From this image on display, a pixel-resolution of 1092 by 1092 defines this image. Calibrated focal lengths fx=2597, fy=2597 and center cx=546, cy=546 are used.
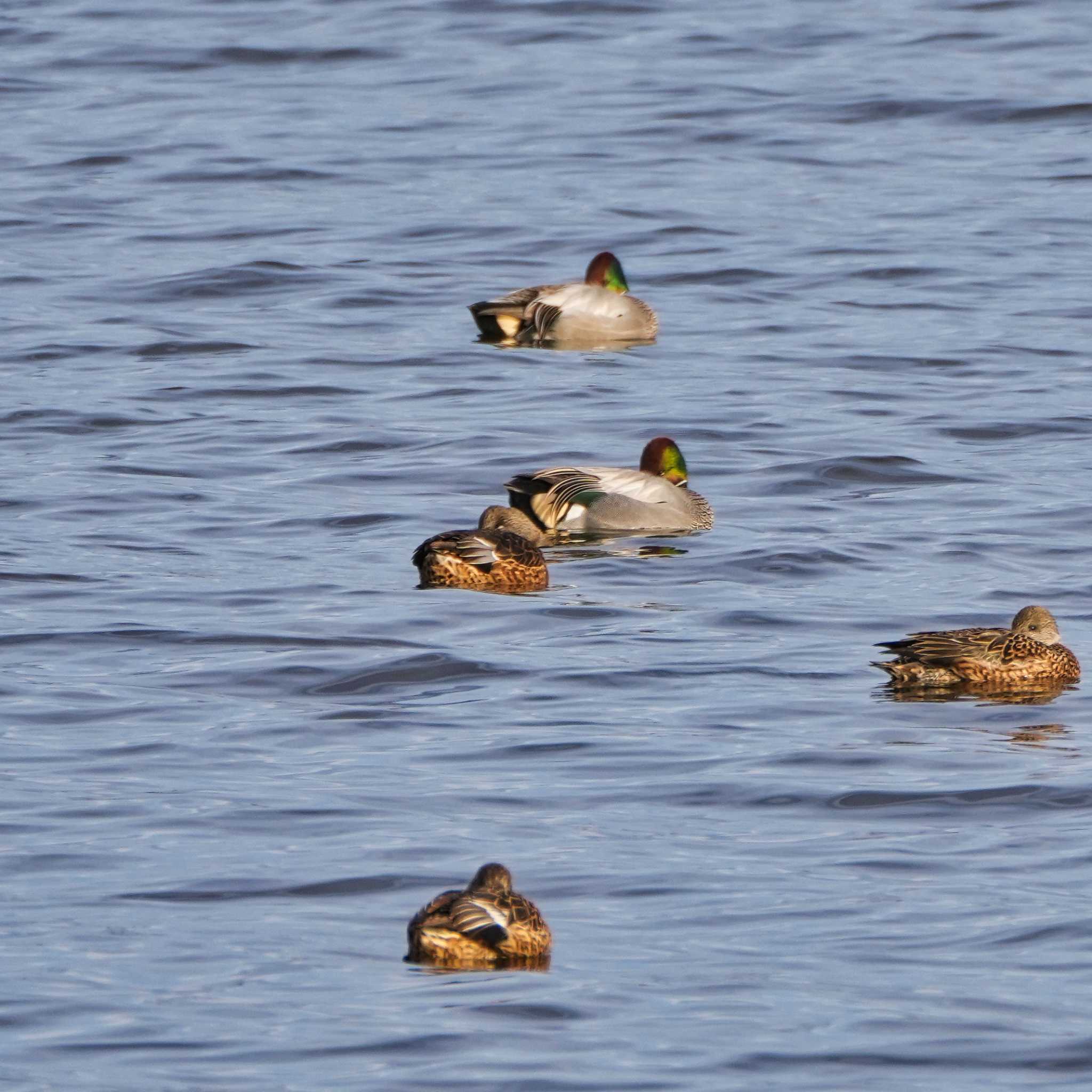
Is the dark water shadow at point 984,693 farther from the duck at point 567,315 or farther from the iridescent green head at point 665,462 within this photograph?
the duck at point 567,315

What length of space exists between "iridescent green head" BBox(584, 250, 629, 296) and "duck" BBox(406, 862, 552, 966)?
1296cm

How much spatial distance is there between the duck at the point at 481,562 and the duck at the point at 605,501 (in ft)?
3.44

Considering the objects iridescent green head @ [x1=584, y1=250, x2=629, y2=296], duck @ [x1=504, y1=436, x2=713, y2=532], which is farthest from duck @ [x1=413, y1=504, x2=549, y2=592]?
iridescent green head @ [x1=584, y1=250, x2=629, y2=296]

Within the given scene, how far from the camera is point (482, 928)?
744 cm

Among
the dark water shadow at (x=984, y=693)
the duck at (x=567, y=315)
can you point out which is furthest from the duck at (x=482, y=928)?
the duck at (x=567, y=315)

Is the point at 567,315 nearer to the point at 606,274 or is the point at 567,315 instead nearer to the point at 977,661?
the point at 606,274

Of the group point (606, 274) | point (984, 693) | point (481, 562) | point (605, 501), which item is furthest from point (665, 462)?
point (606, 274)

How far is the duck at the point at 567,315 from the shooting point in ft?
64.3

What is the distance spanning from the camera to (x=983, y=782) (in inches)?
376

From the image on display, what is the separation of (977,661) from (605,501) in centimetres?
381

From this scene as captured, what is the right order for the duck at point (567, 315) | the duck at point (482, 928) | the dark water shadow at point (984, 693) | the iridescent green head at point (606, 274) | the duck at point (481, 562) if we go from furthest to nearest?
the iridescent green head at point (606, 274)
the duck at point (567, 315)
the duck at point (481, 562)
the dark water shadow at point (984, 693)
the duck at point (482, 928)

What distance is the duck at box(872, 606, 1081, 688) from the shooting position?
10906mm

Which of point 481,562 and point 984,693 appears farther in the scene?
point 481,562

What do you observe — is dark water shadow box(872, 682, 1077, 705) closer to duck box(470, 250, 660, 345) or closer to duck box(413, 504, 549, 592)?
duck box(413, 504, 549, 592)
